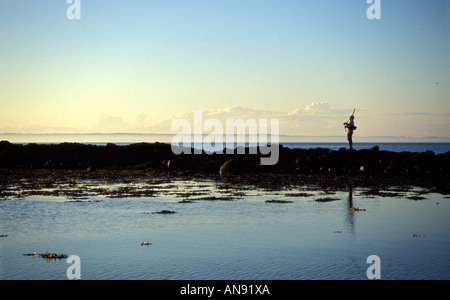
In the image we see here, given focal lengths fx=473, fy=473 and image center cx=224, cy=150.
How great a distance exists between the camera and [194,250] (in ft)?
42.8

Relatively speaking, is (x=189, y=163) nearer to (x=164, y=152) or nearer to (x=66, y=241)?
(x=164, y=152)

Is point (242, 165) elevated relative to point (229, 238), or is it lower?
elevated

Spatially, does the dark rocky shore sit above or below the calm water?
above

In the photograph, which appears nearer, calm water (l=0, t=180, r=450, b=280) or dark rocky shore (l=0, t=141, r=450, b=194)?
calm water (l=0, t=180, r=450, b=280)

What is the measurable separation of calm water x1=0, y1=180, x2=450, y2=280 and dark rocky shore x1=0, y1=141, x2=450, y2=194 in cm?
1160

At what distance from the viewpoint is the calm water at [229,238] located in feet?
36.7

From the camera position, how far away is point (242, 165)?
4712 cm

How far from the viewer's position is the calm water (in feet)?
36.7

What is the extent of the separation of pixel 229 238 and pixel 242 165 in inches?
1280

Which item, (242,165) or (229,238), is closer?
(229,238)

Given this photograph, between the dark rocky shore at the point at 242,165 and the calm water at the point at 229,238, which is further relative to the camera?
the dark rocky shore at the point at 242,165

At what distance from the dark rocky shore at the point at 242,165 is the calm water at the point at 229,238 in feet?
38.0
